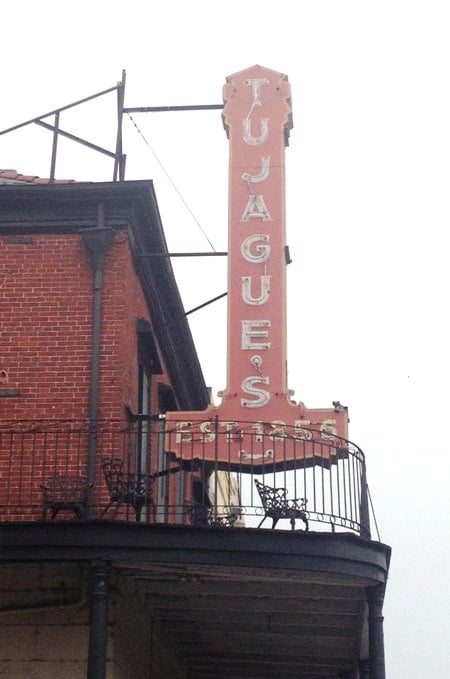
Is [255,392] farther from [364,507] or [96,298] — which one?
[96,298]

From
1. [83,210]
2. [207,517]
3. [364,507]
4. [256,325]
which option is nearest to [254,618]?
[364,507]

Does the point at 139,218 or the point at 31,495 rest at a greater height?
the point at 139,218

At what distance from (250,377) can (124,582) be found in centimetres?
268

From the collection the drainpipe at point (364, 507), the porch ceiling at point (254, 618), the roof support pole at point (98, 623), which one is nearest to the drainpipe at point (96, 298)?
the porch ceiling at point (254, 618)

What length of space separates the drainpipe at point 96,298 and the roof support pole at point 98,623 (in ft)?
5.83

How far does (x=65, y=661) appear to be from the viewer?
12102 mm

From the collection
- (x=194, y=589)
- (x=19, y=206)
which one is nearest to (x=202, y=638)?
(x=194, y=589)

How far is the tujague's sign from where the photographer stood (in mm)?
13242

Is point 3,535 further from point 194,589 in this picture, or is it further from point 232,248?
point 232,248

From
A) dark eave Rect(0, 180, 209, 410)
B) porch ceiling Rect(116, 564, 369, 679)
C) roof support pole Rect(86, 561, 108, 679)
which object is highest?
dark eave Rect(0, 180, 209, 410)

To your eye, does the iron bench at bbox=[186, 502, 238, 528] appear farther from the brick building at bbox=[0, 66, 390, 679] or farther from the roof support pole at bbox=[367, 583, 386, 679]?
the roof support pole at bbox=[367, 583, 386, 679]

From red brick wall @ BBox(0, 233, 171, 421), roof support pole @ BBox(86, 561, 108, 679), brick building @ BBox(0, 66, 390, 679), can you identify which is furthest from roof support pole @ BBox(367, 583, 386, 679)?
red brick wall @ BBox(0, 233, 171, 421)

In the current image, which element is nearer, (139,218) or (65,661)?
(65,661)

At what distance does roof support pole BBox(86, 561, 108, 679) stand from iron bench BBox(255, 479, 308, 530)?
1681mm
